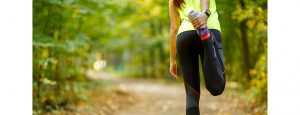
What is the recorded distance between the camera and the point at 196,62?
3.54m

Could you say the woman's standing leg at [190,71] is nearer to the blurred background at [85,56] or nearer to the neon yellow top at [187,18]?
the neon yellow top at [187,18]

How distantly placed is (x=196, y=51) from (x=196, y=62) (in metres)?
Result: 0.09

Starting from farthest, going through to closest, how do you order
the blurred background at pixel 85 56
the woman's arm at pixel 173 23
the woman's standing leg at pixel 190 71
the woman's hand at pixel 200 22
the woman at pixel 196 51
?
the blurred background at pixel 85 56 → the woman's arm at pixel 173 23 → the woman's standing leg at pixel 190 71 → the woman at pixel 196 51 → the woman's hand at pixel 200 22

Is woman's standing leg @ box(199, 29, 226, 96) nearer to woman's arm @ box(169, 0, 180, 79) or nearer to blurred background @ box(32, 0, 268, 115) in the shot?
woman's arm @ box(169, 0, 180, 79)

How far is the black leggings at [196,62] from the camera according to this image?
3.38 meters

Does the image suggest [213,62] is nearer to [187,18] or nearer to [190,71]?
[190,71]

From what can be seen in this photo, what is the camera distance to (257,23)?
6.14 metres

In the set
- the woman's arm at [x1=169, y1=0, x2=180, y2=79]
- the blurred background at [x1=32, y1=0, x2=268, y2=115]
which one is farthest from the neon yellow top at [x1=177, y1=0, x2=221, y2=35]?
the blurred background at [x1=32, y1=0, x2=268, y2=115]

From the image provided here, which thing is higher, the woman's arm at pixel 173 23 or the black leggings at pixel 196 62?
the woman's arm at pixel 173 23

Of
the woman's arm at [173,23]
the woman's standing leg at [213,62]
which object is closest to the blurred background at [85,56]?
the woman's arm at [173,23]
